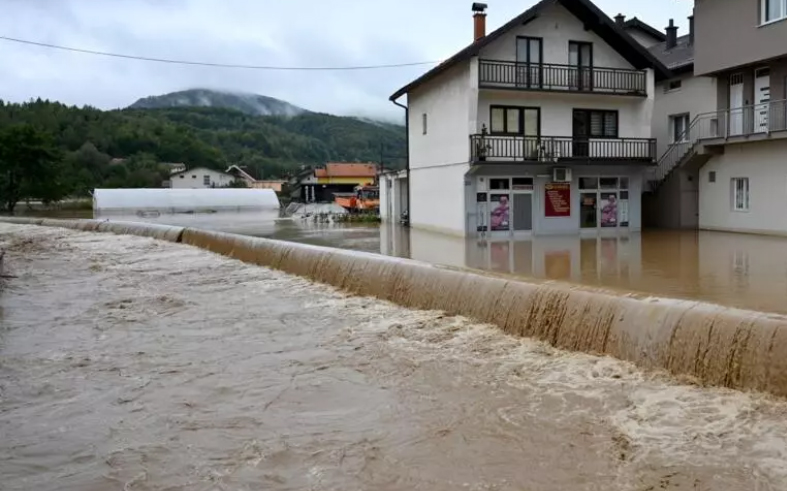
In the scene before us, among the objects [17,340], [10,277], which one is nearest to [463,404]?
[17,340]

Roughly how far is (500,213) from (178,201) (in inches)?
1386

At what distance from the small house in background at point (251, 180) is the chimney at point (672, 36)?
56255mm

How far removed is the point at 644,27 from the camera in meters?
36.0

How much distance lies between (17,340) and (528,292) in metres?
7.41

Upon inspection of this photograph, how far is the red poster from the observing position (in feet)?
82.8

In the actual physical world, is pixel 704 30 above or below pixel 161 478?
above

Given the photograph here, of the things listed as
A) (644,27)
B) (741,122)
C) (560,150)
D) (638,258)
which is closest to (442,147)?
(560,150)

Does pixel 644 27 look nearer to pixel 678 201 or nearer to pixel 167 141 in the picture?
pixel 678 201

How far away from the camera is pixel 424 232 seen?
1043 inches

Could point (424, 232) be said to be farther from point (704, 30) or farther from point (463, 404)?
point (463, 404)

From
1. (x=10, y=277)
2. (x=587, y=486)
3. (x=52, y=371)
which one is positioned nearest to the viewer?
(x=587, y=486)

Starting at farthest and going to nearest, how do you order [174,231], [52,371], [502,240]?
1. [174,231]
2. [502,240]
3. [52,371]

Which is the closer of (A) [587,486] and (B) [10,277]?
A: (A) [587,486]

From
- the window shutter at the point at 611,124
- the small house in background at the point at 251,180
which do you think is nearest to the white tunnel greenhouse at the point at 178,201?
the small house in background at the point at 251,180
